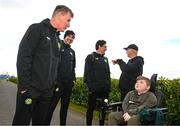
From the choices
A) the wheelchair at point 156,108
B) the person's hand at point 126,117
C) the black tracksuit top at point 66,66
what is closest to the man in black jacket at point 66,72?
the black tracksuit top at point 66,66

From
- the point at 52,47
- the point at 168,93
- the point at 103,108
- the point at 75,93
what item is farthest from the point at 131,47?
the point at 75,93

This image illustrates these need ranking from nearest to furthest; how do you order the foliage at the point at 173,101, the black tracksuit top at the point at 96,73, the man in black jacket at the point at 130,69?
the man in black jacket at the point at 130,69, the black tracksuit top at the point at 96,73, the foliage at the point at 173,101

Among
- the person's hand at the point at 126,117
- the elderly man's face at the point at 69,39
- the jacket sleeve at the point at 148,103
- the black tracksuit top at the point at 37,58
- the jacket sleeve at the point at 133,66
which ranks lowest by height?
the person's hand at the point at 126,117

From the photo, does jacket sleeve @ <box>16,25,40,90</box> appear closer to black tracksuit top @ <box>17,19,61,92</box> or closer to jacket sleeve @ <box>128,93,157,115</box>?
black tracksuit top @ <box>17,19,61,92</box>

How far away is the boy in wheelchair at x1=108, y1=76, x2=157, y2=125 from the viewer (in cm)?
983

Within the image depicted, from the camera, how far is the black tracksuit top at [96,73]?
39.3 ft

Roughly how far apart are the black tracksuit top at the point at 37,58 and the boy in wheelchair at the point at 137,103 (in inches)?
98.3

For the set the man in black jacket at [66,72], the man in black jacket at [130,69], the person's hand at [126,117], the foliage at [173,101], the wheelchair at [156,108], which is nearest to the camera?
the wheelchair at [156,108]

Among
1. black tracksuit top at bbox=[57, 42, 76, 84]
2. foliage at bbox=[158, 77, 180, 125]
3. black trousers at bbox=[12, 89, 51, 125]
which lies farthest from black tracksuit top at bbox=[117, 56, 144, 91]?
black trousers at bbox=[12, 89, 51, 125]

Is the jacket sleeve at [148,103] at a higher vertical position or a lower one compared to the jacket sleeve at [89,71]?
lower

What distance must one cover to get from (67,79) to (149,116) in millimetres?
2428

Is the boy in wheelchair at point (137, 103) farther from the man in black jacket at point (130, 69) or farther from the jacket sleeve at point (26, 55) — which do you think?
the jacket sleeve at point (26, 55)

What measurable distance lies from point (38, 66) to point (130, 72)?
466 centimetres

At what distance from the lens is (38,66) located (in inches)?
296
